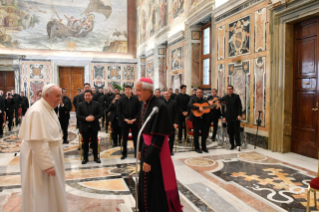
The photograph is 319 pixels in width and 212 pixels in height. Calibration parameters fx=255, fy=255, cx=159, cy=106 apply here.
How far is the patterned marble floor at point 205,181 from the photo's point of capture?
3674mm

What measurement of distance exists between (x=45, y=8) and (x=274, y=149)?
18.1 metres

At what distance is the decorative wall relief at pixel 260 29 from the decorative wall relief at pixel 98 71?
45.7ft

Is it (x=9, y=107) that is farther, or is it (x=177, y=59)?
(x=177, y=59)

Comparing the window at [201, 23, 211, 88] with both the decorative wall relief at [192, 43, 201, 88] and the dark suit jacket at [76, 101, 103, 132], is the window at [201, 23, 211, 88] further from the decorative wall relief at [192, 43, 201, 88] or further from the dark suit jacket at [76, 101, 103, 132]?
the dark suit jacket at [76, 101, 103, 132]

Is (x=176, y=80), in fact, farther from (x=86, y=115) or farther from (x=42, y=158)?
(x=42, y=158)

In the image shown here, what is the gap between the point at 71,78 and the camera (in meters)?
19.4

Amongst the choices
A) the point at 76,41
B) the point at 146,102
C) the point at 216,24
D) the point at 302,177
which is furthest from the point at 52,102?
the point at 76,41

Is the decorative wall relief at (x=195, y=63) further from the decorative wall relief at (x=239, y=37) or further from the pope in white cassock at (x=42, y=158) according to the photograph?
the pope in white cassock at (x=42, y=158)

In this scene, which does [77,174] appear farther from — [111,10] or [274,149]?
[111,10]

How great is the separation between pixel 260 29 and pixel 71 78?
610 inches

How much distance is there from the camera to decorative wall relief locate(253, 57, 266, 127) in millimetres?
7055

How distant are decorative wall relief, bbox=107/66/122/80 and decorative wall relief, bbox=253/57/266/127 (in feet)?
45.0

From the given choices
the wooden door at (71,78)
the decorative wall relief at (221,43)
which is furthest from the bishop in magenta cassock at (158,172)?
the wooden door at (71,78)

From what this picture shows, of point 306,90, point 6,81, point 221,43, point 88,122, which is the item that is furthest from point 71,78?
point 306,90
